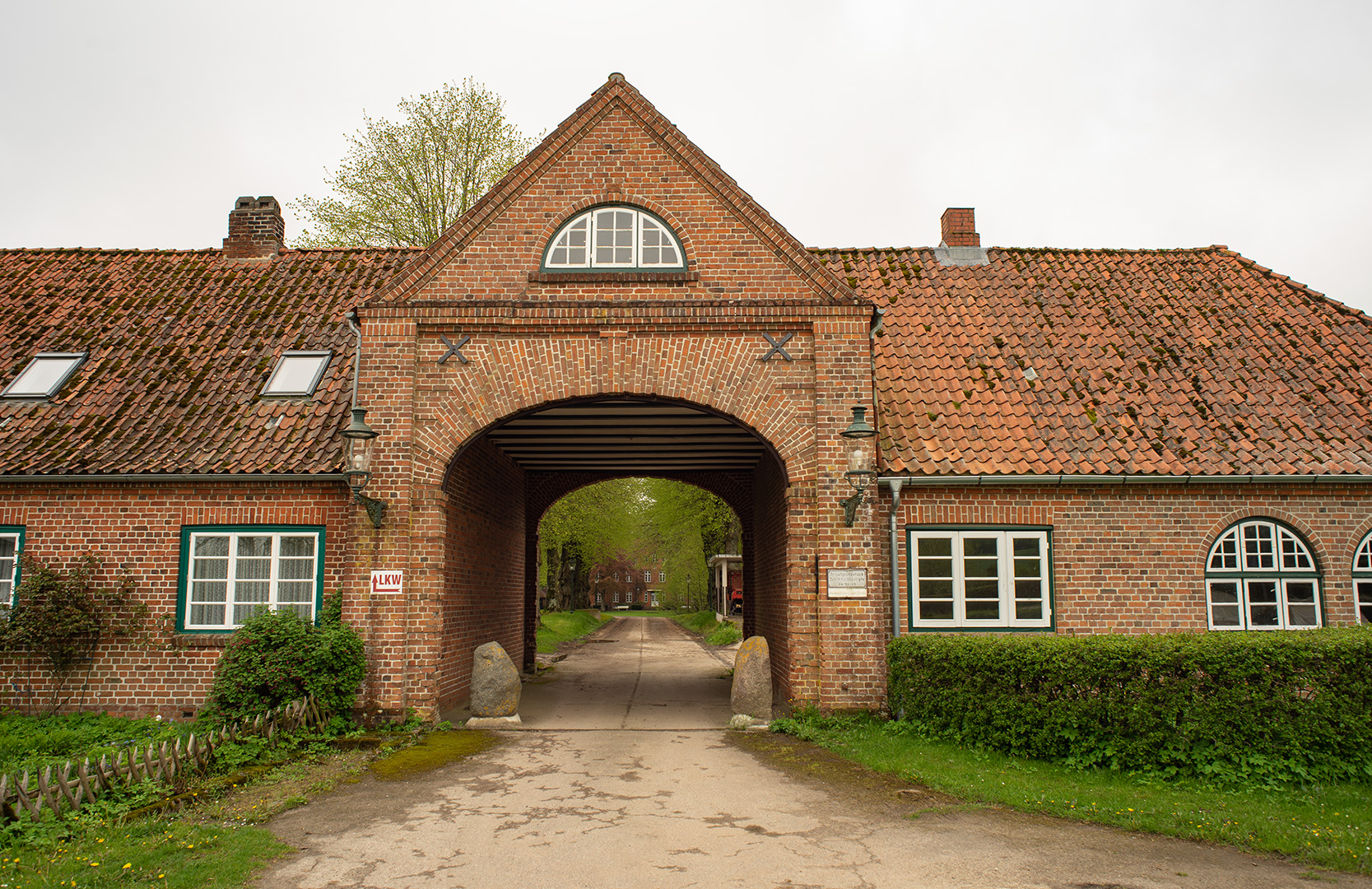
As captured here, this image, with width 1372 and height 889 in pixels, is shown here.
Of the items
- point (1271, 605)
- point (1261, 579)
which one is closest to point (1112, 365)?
point (1261, 579)

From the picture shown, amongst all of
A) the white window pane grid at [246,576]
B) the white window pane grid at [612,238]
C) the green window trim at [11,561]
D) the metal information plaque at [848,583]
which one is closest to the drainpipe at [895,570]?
the metal information plaque at [848,583]

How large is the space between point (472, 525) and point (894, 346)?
7342 mm

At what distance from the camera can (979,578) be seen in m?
11.9

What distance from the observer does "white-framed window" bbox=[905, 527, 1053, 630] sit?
11.8 m

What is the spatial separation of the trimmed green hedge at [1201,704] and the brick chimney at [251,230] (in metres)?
15.2

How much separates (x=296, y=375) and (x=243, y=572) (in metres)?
3.10

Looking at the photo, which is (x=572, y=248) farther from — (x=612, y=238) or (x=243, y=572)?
(x=243, y=572)

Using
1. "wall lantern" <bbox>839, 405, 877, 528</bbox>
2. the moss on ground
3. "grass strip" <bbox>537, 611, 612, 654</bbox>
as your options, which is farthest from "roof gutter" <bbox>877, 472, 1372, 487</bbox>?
"grass strip" <bbox>537, 611, 612, 654</bbox>

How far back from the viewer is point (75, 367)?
45.1 feet

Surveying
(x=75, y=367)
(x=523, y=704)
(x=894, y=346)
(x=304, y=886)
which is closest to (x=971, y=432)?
(x=894, y=346)

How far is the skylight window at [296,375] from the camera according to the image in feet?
42.5

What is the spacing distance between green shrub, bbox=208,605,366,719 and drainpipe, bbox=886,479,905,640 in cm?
685

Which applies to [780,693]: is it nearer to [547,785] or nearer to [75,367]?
[547,785]

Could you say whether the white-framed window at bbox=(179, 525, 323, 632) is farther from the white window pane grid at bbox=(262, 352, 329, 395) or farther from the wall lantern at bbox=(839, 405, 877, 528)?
the wall lantern at bbox=(839, 405, 877, 528)
